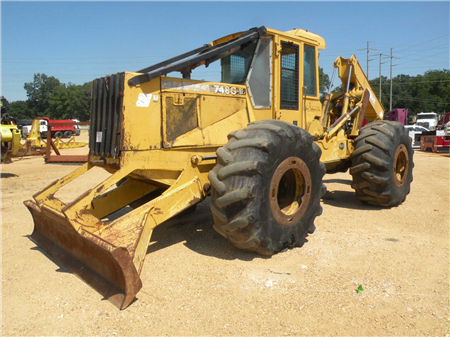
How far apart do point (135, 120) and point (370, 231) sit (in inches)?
144

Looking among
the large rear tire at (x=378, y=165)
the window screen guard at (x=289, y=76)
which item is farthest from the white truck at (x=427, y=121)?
the window screen guard at (x=289, y=76)

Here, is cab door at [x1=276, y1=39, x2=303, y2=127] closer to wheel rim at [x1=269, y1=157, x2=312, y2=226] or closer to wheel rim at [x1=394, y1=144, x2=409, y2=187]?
wheel rim at [x1=269, y1=157, x2=312, y2=226]

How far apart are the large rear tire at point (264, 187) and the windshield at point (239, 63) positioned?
49.9 inches

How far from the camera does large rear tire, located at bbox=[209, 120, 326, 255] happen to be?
3.96m

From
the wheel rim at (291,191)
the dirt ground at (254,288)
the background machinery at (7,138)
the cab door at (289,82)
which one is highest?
the cab door at (289,82)

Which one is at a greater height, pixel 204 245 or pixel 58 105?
pixel 58 105

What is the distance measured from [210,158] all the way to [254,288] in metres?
1.87

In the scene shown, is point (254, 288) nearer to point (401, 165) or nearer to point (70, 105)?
point (401, 165)

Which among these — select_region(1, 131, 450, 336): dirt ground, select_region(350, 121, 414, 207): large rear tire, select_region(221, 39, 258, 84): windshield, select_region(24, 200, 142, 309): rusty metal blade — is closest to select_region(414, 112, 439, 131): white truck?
select_region(350, 121, 414, 207): large rear tire

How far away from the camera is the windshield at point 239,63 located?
5.39 meters

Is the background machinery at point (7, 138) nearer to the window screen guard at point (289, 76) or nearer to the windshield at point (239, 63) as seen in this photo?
the windshield at point (239, 63)

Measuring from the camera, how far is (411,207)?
6902mm

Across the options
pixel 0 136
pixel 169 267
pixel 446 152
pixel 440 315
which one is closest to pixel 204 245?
pixel 169 267

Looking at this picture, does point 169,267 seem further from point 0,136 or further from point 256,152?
point 0,136
